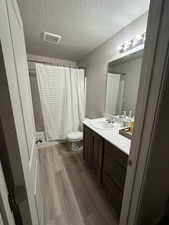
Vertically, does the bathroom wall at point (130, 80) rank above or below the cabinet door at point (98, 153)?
above

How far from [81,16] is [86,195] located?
2.43 meters

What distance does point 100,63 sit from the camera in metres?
2.01

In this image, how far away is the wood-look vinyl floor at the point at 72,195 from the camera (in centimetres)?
108

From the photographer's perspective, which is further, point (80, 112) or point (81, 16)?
point (80, 112)

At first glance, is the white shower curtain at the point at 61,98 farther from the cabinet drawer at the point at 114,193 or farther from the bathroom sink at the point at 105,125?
the cabinet drawer at the point at 114,193

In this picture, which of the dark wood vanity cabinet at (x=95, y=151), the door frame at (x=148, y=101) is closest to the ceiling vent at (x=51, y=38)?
the door frame at (x=148, y=101)

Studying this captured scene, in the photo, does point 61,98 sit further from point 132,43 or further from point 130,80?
point 132,43

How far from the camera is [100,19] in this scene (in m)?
1.31

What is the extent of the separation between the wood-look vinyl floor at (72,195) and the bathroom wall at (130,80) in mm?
1341

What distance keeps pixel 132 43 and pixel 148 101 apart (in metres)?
1.24

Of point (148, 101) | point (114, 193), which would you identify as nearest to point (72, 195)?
point (114, 193)

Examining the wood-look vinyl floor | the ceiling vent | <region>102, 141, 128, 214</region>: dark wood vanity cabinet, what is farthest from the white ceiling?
the wood-look vinyl floor

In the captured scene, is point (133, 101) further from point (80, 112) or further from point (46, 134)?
point (46, 134)

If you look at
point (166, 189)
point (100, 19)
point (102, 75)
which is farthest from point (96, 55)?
point (166, 189)
